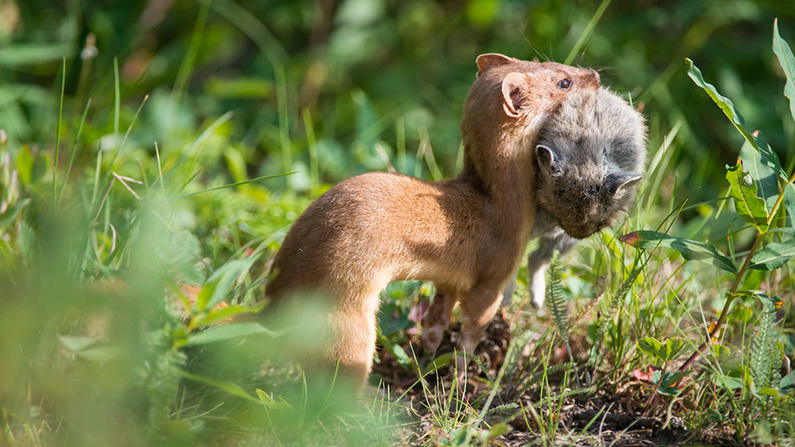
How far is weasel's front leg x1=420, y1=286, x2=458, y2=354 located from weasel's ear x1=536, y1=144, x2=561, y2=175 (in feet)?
2.12

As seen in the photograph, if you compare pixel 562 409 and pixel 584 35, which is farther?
pixel 584 35

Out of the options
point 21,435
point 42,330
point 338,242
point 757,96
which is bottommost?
point 21,435

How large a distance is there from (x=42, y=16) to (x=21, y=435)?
5.36 metres

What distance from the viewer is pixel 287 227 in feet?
11.3

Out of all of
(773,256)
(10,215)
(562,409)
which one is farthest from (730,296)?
(10,215)

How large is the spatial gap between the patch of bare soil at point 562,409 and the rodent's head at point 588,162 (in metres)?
0.60

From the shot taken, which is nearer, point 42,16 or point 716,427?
point 716,427

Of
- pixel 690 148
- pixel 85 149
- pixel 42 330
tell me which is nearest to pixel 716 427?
pixel 42 330

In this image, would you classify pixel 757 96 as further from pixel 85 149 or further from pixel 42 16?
pixel 42 16

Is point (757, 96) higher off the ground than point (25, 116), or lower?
higher

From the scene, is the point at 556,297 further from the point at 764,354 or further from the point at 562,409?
the point at 764,354

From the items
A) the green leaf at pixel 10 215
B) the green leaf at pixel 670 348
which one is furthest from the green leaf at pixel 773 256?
the green leaf at pixel 10 215

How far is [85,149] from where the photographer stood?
4.49 metres

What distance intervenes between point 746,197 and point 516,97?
95 centimetres
